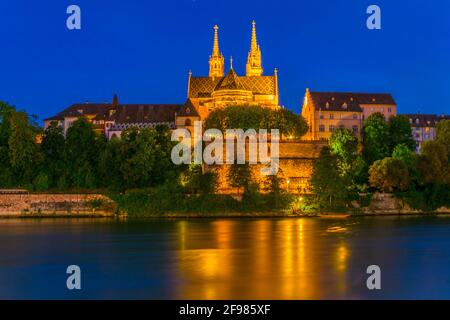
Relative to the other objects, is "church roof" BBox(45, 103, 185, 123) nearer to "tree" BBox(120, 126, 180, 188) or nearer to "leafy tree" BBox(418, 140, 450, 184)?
"tree" BBox(120, 126, 180, 188)

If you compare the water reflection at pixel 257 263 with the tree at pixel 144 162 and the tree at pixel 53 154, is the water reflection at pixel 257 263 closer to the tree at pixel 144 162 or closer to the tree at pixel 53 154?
the tree at pixel 144 162

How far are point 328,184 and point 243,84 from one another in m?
33.2

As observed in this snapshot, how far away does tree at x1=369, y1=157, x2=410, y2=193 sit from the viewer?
52312 millimetres

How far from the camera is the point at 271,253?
3216 centimetres

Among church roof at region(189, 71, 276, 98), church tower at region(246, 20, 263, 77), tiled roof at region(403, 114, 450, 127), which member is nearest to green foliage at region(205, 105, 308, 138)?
church roof at region(189, 71, 276, 98)

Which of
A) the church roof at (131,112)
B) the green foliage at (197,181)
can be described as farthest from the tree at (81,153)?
the church roof at (131,112)

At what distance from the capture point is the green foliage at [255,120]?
62469 mm

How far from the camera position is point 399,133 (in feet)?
202

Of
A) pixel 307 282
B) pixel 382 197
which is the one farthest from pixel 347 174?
pixel 307 282

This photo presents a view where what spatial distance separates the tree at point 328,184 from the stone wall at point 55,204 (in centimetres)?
1584

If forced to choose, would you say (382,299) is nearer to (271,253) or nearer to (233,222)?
(271,253)
